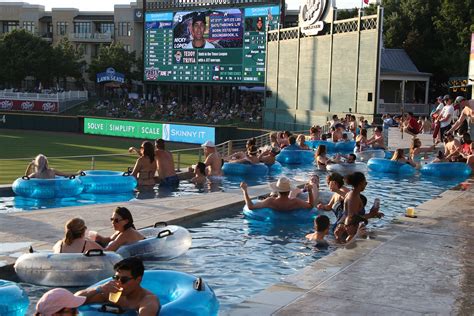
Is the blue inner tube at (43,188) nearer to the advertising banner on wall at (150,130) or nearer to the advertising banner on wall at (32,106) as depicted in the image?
the advertising banner on wall at (150,130)

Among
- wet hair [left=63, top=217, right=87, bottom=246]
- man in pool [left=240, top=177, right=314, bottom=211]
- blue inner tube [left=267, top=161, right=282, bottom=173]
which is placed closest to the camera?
wet hair [left=63, top=217, right=87, bottom=246]

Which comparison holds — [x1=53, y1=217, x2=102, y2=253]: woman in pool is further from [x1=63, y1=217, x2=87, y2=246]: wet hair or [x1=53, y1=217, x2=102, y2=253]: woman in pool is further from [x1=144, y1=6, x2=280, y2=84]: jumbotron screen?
[x1=144, y1=6, x2=280, y2=84]: jumbotron screen

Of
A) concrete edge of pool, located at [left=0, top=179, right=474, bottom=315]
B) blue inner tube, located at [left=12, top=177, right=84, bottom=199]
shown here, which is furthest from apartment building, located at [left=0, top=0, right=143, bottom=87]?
concrete edge of pool, located at [left=0, top=179, right=474, bottom=315]

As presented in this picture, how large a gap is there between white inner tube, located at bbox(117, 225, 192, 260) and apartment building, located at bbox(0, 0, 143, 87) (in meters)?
77.9

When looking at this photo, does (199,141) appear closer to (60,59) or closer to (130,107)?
(130,107)

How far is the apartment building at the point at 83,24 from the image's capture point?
87.5 meters

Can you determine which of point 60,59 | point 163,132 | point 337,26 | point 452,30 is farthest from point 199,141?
point 60,59

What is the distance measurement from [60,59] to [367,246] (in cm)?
7391

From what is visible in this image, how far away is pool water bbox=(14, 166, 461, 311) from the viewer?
28.3 ft

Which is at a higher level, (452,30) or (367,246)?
(452,30)

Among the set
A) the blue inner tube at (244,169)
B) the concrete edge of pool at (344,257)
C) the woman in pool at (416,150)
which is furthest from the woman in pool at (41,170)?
the woman in pool at (416,150)

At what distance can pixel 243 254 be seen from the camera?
1020 centimetres

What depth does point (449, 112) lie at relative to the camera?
2405cm

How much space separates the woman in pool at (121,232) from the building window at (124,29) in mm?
81026
